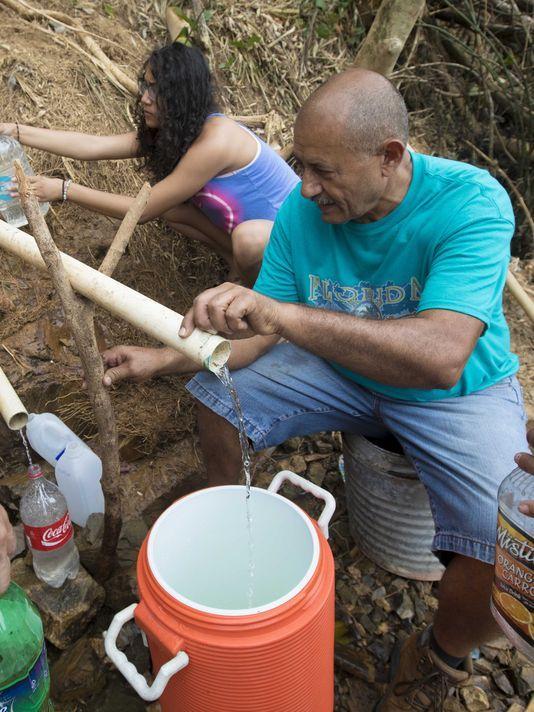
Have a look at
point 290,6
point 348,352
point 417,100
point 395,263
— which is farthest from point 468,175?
point 417,100

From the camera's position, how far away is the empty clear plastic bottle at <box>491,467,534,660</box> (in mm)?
1323

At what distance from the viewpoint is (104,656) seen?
83.5 inches

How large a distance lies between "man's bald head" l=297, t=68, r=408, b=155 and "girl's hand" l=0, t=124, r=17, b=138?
1.79 m

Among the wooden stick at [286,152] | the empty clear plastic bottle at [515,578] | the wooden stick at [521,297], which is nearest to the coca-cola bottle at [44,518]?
the empty clear plastic bottle at [515,578]

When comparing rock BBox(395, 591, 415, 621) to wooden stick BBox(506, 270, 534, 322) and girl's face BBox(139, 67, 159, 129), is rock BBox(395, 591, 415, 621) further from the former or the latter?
girl's face BBox(139, 67, 159, 129)

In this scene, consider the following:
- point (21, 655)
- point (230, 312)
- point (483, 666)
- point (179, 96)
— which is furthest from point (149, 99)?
point (483, 666)

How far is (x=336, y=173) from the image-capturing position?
1904 mm

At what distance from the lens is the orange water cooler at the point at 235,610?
1.32 metres

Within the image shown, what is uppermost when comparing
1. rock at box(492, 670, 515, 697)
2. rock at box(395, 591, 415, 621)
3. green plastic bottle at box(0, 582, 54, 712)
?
green plastic bottle at box(0, 582, 54, 712)

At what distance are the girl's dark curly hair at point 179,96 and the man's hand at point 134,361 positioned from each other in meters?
1.41

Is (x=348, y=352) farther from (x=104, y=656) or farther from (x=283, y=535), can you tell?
(x=104, y=656)

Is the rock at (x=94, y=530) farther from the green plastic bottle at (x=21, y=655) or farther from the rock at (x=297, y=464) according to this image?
the rock at (x=297, y=464)

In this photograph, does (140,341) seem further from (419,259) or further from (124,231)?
(419,259)

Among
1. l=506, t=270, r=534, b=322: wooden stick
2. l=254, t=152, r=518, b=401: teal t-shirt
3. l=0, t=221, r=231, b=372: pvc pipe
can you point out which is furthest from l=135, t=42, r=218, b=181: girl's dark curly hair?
l=506, t=270, r=534, b=322: wooden stick
